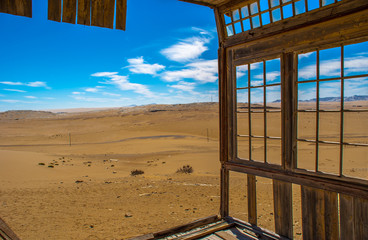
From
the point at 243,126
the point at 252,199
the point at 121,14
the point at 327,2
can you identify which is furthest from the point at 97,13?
the point at 243,126

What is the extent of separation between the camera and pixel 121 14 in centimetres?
355

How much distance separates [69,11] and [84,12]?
6.9 inches

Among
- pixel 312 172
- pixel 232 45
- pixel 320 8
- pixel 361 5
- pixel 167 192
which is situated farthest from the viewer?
pixel 167 192

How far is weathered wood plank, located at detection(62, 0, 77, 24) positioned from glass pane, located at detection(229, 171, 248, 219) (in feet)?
16.3

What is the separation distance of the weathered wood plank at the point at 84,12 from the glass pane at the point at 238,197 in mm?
4861

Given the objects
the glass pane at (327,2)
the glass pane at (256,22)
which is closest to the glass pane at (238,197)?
the glass pane at (256,22)

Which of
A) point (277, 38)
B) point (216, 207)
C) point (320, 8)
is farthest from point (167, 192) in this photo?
point (320, 8)

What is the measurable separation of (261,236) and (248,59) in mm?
2692

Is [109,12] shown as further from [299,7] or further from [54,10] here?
[299,7]

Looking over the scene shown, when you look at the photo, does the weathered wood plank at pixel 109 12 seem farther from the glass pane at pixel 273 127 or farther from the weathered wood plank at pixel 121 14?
the glass pane at pixel 273 127

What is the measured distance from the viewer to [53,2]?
3.17 metres

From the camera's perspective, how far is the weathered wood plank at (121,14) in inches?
139

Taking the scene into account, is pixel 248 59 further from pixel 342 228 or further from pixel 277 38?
pixel 342 228

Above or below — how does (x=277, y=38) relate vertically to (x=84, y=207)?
above
